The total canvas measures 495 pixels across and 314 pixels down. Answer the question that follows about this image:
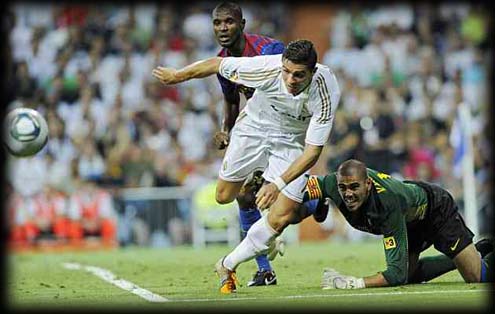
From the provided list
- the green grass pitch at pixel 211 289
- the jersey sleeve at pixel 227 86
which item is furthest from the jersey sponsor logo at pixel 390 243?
the jersey sleeve at pixel 227 86

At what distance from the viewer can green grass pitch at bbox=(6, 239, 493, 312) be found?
310 inches

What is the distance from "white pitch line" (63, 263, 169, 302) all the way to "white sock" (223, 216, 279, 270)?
77cm

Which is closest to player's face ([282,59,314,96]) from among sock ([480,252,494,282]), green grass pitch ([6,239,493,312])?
green grass pitch ([6,239,493,312])

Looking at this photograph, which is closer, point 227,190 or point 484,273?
point 484,273

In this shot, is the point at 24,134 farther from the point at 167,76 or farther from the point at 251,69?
the point at 251,69

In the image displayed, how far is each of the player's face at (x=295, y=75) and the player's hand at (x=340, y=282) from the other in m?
1.68

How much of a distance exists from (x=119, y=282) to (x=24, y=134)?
182cm

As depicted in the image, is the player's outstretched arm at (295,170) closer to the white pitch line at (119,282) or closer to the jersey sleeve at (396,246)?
the jersey sleeve at (396,246)

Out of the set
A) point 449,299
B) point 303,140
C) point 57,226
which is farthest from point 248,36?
point 57,226

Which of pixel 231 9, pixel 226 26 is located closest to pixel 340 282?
pixel 226 26

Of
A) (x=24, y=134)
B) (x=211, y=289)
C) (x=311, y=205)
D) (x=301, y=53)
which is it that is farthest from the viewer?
(x=24, y=134)

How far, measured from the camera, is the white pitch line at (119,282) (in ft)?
29.2

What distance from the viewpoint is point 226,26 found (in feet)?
31.8

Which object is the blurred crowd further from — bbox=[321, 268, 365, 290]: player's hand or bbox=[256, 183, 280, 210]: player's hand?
bbox=[256, 183, 280, 210]: player's hand
